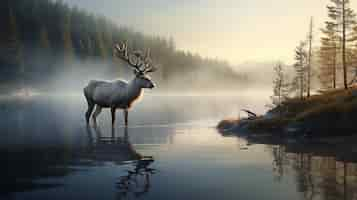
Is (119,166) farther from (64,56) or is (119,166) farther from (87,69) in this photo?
(87,69)

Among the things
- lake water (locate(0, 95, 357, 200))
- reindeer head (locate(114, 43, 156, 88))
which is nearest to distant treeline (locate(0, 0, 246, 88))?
reindeer head (locate(114, 43, 156, 88))

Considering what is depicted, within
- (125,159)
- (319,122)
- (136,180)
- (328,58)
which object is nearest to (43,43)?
(328,58)

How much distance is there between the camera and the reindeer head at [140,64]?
26.1m

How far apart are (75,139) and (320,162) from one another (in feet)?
35.8

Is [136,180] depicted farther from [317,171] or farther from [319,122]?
[319,122]

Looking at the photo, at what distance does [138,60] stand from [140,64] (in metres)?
0.41

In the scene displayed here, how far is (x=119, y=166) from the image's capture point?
12.0 m

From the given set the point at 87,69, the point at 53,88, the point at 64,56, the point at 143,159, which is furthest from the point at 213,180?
the point at 87,69

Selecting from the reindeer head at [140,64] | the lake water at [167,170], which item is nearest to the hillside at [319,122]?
the lake water at [167,170]

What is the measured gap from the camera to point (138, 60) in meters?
26.2

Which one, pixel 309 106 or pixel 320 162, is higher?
pixel 309 106

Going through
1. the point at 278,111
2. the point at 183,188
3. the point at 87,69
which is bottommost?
the point at 183,188

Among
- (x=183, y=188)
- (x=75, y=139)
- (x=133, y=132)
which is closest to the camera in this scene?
(x=183, y=188)

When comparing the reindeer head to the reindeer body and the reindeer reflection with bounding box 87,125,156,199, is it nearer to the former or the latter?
the reindeer body
